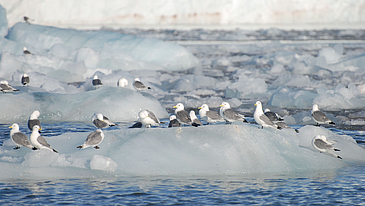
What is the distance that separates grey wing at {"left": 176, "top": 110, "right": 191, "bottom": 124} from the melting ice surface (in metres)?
0.42

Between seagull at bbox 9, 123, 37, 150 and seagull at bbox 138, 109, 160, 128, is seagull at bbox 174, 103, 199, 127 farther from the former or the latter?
seagull at bbox 9, 123, 37, 150

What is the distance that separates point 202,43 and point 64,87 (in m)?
19.0

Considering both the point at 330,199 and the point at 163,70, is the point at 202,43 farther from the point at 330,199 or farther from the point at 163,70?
the point at 330,199

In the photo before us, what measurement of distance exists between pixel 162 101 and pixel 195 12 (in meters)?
28.4

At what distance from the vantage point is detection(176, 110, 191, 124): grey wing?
280 inches

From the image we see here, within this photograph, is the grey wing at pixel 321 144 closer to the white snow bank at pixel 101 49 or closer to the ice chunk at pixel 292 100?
the ice chunk at pixel 292 100

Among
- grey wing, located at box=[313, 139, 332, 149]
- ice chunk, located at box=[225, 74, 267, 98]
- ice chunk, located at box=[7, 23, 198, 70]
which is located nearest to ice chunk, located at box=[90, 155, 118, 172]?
grey wing, located at box=[313, 139, 332, 149]

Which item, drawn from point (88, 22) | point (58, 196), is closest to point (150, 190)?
point (58, 196)

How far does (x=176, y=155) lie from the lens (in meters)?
6.35

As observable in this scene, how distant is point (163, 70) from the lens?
1944 centimetres

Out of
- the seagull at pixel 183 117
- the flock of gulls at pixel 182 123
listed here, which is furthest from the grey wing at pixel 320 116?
the seagull at pixel 183 117

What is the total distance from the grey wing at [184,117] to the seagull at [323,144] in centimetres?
197

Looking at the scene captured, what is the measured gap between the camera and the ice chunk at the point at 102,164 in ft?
19.4

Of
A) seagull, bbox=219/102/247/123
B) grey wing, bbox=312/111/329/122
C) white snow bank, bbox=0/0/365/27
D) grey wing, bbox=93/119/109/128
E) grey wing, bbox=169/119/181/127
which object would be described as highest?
white snow bank, bbox=0/0/365/27
